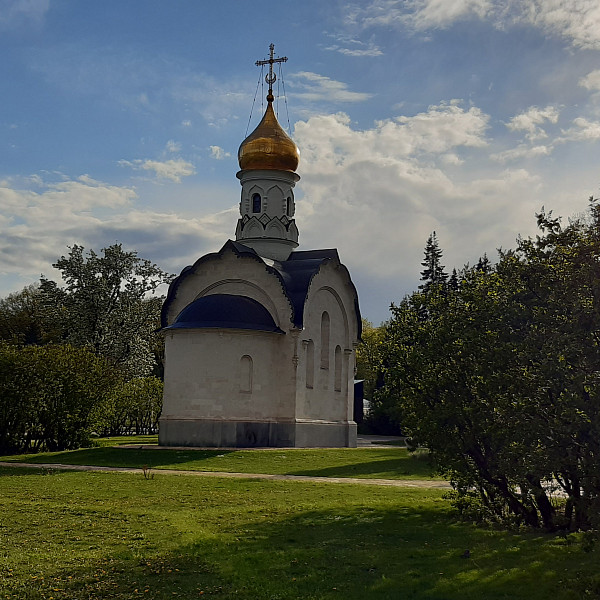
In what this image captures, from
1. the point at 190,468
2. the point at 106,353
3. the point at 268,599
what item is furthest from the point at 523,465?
the point at 106,353

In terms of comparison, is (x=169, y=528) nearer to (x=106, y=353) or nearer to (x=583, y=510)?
(x=583, y=510)

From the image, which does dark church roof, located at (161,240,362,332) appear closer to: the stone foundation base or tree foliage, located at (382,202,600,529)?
the stone foundation base

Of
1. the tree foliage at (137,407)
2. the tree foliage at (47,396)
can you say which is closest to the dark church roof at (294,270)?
the tree foliage at (47,396)

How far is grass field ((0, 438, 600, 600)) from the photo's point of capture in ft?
24.4

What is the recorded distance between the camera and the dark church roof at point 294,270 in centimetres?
2597

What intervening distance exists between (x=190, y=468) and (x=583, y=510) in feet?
39.4

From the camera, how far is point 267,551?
29.0 feet

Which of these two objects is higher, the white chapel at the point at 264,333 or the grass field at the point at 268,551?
the white chapel at the point at 264,333

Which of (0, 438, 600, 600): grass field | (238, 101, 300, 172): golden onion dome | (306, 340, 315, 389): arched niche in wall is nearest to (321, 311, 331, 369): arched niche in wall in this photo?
(306, 340, 315, 389): arched niche in wall

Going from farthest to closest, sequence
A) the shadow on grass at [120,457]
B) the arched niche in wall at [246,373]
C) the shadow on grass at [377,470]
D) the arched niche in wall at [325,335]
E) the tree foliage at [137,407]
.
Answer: the tree foliage at [137,407]
the arched niche in wall at [325,335]
the arched niche in wall at [246,373]
the shadow on grass at [120,457]
the shadow on grass at [377,470]

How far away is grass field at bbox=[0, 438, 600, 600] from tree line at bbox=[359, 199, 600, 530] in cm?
74

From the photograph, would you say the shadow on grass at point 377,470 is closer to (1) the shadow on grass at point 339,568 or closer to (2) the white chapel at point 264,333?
(2) the white chapel at point 264,333

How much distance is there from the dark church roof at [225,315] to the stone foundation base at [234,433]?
123 inches

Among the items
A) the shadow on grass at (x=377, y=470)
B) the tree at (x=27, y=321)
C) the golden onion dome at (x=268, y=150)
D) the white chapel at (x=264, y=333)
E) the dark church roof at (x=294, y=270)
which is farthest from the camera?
the tree at (x=27, y=321)
